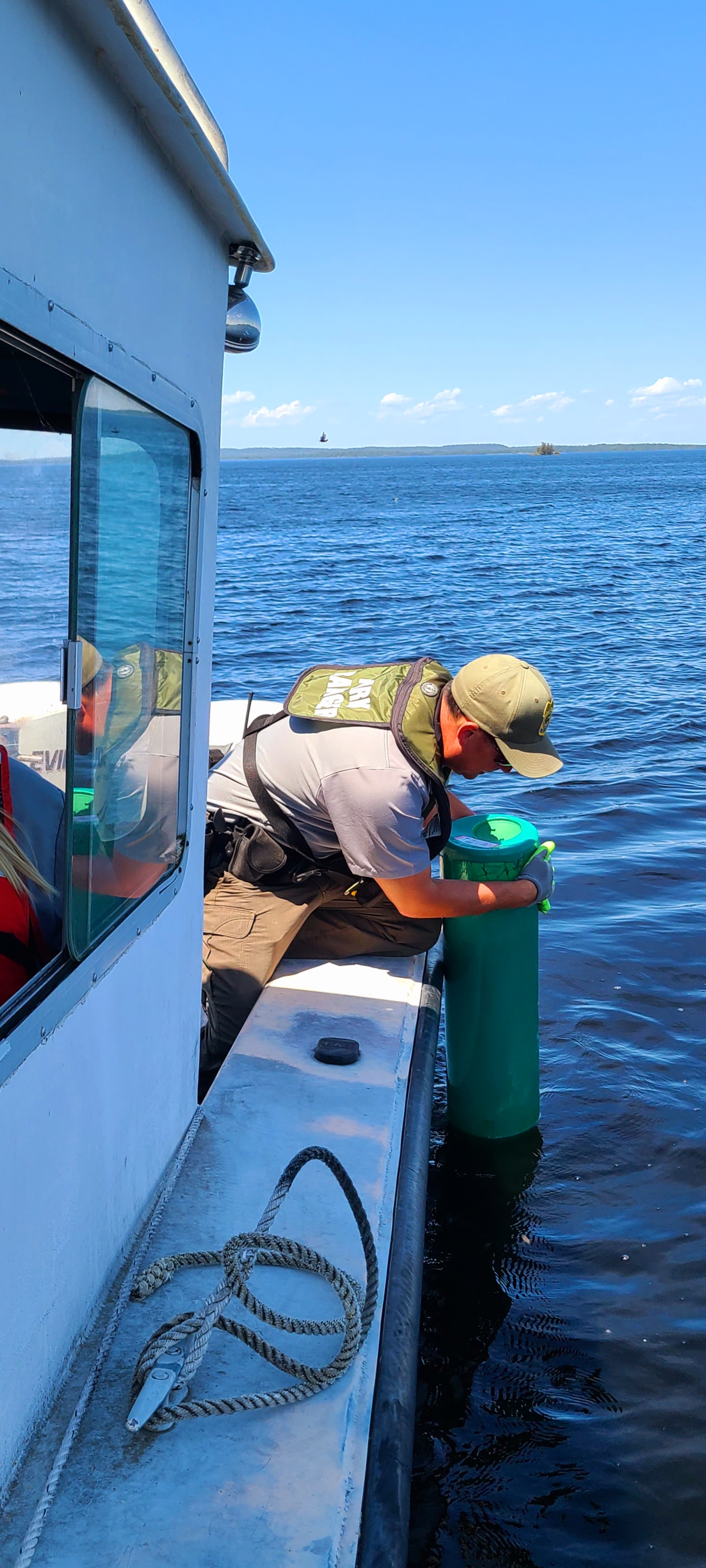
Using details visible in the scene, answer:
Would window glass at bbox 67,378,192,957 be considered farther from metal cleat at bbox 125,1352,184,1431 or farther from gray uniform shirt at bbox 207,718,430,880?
gray uniform shirt at bbox 207,718,430,880

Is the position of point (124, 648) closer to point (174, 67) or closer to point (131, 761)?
point (131, 761)

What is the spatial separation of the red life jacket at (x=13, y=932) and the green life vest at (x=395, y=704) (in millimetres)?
1740

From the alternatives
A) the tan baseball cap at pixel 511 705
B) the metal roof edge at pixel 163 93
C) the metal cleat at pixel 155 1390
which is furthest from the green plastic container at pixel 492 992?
the metal roof edge at pixel 163 93

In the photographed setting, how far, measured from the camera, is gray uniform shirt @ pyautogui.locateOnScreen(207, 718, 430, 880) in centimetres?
330

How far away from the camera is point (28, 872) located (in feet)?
5.68

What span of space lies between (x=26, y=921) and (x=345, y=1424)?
3.24 ft

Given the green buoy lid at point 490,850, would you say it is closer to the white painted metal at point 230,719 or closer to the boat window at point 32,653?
the white painted metal at point 230,719

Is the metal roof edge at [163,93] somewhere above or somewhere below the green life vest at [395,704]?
above

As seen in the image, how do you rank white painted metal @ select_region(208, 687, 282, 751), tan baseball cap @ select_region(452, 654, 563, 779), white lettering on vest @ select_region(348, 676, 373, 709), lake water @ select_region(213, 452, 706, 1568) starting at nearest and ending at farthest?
1. lake water @ select_region(213, 452, 706, 1568)
2. tan baseball cap @ select_region(452, 654, 563, 779)
3. white lettering on vest @ select_region(348, 676, 373, 709)
4. white painted metal @ select_region(208, 687, 282, 751)

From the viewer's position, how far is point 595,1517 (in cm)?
275

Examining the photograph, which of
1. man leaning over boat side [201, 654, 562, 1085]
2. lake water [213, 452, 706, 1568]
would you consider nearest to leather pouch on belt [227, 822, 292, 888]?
man leaning over boat side [201, 654, 562, 1085]

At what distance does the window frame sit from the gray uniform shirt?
94 centimetres

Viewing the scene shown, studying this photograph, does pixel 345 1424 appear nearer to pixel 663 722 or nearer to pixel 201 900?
pixel 201 900

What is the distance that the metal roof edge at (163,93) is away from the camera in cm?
142
